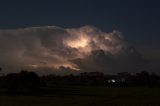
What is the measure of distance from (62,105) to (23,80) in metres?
59.1

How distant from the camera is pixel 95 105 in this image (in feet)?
203

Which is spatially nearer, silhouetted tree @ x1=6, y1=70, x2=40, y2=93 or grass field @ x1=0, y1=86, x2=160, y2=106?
grass field @ x1=0, y1=86, x2=160, y2=106

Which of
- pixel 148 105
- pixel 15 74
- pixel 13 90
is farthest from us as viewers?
pixel 15 74

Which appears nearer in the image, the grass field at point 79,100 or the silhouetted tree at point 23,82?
the grass field at point 79,100

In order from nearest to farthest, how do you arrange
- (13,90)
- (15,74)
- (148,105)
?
(148,105) → (13,90) → (15,74)

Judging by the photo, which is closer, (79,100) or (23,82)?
(79,100)

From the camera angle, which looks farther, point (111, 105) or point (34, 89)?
point (34, 89)

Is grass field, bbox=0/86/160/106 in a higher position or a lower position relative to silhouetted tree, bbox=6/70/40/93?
lower

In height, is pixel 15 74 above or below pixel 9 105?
above

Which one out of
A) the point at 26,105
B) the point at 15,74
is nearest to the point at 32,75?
the point at 15,74

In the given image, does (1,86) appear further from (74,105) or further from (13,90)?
(74,105)

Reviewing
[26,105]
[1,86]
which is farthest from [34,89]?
[26,105]

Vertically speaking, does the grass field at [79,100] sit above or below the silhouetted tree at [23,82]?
below

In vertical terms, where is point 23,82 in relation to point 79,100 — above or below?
above
